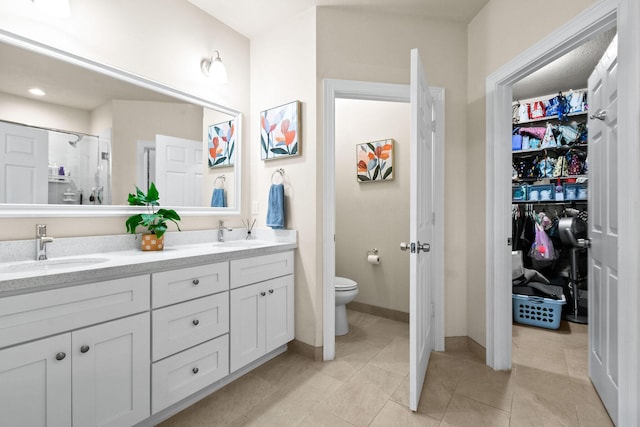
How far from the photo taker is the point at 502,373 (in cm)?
198

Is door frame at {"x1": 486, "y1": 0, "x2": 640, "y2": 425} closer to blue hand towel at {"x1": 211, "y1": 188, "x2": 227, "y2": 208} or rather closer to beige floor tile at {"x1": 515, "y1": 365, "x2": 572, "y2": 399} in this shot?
beige floor tile at {"x1": 515, "y1": 365, "x2": 572, "y2": 399}

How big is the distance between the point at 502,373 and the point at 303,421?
1.39 m

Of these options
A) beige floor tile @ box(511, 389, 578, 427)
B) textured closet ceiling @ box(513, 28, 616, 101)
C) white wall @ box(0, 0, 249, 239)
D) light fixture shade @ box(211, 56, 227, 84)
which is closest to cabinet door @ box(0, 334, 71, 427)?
white wall @ box(0, 0, 249, 239)

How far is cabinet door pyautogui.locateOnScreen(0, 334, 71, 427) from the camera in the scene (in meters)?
1.03

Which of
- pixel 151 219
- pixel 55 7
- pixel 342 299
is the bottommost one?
pixel 342 299

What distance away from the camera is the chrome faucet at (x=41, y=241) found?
1.43 metres

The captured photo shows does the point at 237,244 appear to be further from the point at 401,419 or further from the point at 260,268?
the point at 401,419

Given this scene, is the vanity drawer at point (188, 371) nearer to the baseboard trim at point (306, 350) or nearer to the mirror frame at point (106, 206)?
the baseboard trim at point (306, 350)

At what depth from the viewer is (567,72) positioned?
284cm

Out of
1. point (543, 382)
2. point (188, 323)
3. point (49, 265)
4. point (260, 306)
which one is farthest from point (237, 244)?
point (543, 382)

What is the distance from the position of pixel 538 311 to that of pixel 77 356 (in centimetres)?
341

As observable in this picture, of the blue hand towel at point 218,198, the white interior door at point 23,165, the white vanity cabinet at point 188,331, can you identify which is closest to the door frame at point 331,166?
the white vanity cabinet at point 188,331

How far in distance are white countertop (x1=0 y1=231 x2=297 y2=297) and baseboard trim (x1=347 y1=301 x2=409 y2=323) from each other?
4.90 ft

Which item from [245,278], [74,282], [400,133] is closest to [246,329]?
[245,278]
